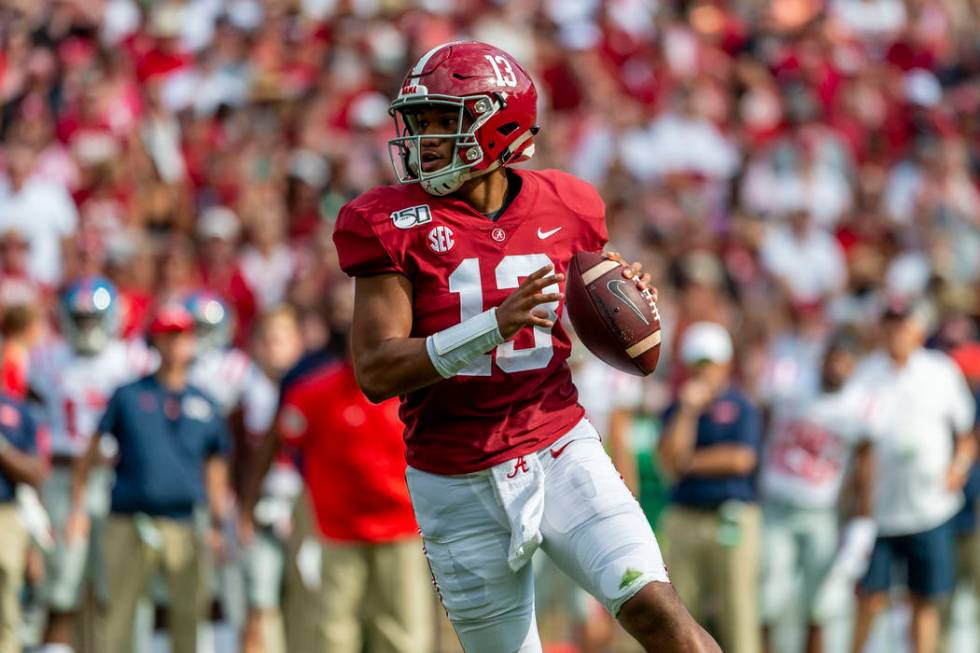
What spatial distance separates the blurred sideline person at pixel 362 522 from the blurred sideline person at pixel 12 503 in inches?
46.1

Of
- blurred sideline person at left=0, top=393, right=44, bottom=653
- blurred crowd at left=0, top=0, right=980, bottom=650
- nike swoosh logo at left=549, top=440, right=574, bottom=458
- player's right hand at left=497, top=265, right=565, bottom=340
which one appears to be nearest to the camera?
player's right hand at left=497, top=265, right=565, bottom=340

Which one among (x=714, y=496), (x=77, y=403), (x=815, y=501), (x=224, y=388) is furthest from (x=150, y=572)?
(x=815, y=501)

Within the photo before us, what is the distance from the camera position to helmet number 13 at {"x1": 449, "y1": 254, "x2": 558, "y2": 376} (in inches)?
168

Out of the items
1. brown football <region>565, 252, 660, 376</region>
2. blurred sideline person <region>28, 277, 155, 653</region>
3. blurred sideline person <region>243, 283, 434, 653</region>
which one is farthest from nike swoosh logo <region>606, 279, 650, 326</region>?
blurred sideline person <region>28, 277, 155, 653</region>

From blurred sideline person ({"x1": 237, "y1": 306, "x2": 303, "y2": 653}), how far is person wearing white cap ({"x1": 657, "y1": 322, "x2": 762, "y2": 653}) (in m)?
1.89

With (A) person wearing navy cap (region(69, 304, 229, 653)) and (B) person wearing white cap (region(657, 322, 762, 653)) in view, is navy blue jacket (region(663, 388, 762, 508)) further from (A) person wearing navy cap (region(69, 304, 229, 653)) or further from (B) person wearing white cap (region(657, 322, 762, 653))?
(A) person wearing navy cap (region(69, 304, 229, 653))

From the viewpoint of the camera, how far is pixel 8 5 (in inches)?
523

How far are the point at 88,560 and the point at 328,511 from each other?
5.01 feet

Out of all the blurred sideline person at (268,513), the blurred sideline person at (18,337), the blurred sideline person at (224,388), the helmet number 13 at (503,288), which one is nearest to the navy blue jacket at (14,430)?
the blurred sideline person at (18,337)

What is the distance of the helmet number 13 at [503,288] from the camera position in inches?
168

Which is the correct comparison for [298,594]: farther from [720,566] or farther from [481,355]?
[481,355]

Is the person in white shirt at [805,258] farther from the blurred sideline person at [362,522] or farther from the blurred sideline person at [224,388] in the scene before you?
the blurred sideline person at [362,522]

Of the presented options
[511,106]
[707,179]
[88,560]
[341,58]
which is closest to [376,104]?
[341,58]

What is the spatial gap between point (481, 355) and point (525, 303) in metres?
0.21
